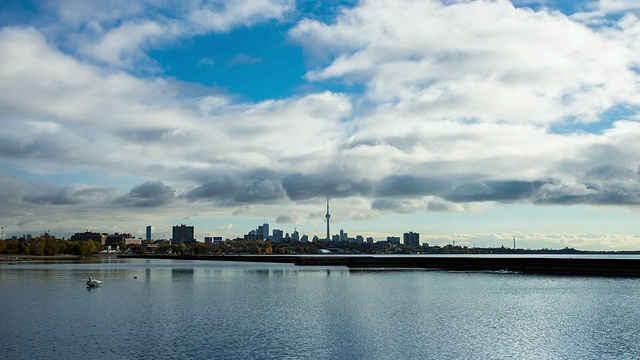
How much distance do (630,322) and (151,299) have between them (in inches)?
2272

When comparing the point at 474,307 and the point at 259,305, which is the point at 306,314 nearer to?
the point at 259,305

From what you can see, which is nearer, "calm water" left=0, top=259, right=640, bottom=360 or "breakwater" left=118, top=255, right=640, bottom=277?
"calm water" left=0, top=259, right=640, bottom=360

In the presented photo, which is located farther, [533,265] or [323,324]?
[533,265]

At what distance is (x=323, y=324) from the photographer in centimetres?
5662

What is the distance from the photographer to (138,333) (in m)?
51.4

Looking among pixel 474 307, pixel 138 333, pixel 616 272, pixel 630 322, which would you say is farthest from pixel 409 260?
pixel 138 333

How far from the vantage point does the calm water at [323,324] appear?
43.7 meters

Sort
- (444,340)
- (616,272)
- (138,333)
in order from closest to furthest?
(444,340) → (138,333) → (616,272)

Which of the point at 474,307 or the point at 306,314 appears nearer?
the point at 306,314

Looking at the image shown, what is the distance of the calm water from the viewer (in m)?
43.7

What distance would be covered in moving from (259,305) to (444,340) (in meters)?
30.9

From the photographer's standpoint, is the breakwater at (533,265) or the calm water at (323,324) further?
the breakwater at (533,265)

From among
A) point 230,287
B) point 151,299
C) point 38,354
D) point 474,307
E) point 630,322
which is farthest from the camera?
point 230,287

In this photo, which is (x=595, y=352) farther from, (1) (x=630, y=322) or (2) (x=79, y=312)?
(2) (x=79, y=312)
